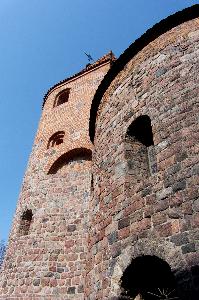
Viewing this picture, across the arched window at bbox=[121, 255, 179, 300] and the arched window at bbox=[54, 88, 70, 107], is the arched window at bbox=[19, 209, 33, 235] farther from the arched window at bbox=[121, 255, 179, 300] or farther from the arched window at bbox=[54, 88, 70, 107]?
the arched window at bbox=[121, 255, 179, 300]

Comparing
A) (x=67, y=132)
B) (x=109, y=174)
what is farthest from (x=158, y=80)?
(x=67, y=132)

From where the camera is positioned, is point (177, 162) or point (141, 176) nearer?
point (177, 162)

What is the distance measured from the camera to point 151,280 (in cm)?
461

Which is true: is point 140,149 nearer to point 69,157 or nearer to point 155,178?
point 155,178

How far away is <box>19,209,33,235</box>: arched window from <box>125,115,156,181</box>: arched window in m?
4.95

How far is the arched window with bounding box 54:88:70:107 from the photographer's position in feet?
45.4

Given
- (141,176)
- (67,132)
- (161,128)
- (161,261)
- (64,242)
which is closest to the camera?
(161,261)

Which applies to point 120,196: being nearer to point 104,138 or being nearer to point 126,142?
point 126,142

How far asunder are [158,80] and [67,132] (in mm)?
5740

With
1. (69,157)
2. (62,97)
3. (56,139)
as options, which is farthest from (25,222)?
(62,97)

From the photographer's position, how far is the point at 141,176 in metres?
5.76

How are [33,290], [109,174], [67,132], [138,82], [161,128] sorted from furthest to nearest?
[67,132], [33,290], [138,82], [109,174], [161,128]

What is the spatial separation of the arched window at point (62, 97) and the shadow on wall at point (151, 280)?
9.99m

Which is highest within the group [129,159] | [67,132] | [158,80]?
[67,132]
